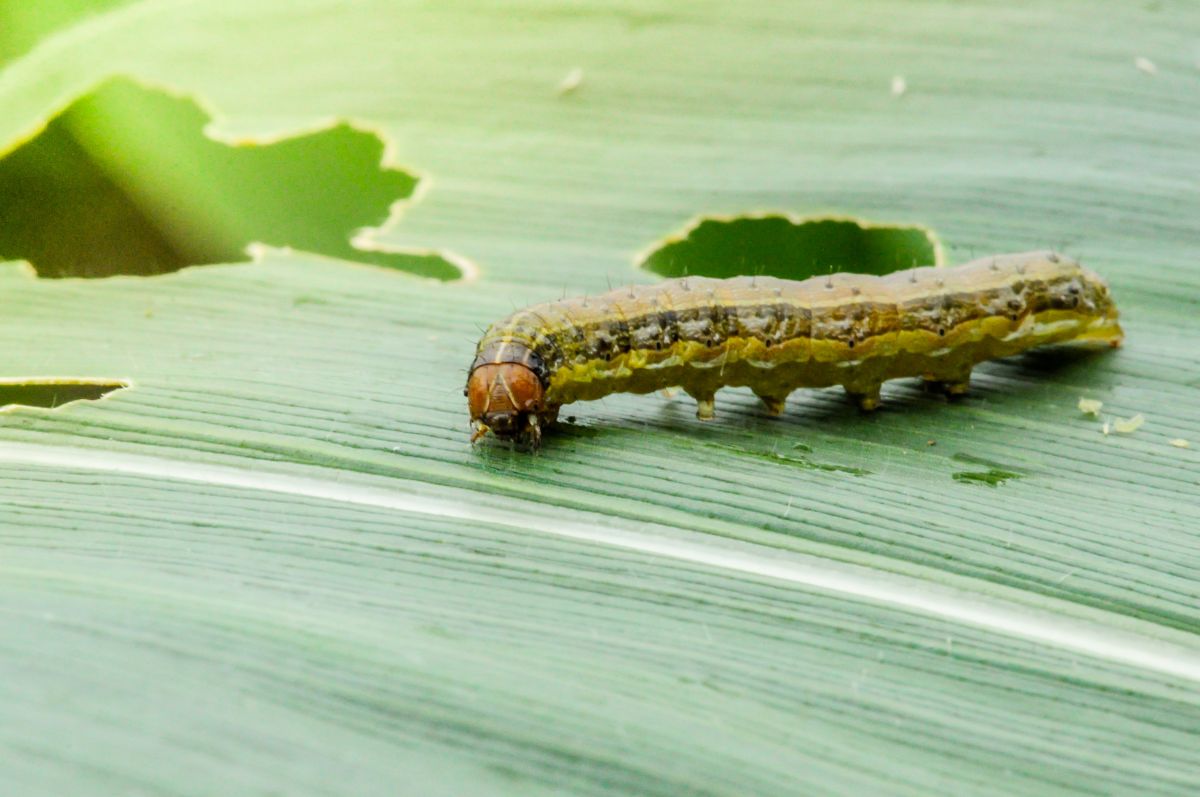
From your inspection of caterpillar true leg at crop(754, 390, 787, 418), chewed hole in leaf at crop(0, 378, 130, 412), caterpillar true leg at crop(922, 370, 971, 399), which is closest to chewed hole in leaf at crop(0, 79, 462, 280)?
chewed hole in leaf at crop(0, 378, 130, 412)

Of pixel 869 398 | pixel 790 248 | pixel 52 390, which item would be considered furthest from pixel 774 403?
pixel 52 390

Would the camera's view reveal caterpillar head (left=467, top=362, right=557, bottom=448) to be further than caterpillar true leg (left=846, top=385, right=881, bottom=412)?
No

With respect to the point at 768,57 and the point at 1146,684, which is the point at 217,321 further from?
the point at 1146,684

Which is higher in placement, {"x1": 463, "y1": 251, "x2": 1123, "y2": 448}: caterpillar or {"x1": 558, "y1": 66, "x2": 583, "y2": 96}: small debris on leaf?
{"x1": 558, "y1": 66, "x2": 583, "y2": 96}: small debris on leaf

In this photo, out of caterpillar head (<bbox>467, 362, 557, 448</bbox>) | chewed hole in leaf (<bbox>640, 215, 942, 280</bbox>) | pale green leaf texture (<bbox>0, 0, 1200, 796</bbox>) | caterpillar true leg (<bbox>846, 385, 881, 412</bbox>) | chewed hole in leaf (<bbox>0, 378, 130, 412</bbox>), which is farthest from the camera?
chewed hole in leaf (<bbox>640, 215, 942, 280</bbox>)

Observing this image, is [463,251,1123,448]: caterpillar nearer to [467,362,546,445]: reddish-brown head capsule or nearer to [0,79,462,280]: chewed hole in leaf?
[467,362,546,445]: reddish-brown head capsule

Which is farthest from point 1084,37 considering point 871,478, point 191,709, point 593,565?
point 191,709

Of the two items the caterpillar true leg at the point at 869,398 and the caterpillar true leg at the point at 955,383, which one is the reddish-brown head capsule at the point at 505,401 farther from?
the caterpillar true leg at the point at 955,383

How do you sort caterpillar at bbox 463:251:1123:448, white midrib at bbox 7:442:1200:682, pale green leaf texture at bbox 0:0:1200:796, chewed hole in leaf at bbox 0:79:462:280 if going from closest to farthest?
pale green leaf texture at bbox 0:0:1200:796
white midrib at bbox 7:442:1200:682
caterpillar at bbox 463:251:1123:448
chewed hole in leaf at bbox 0:79:462:280
